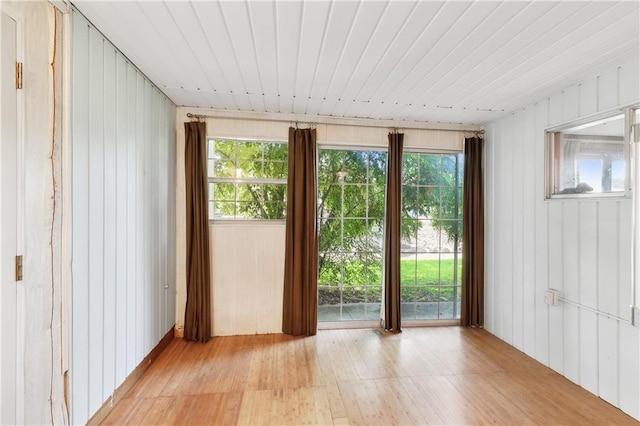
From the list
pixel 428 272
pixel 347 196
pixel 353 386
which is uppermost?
pixel 347 196

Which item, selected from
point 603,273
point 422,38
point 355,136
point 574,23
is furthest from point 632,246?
point 355,136

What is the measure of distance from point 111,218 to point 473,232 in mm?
3682

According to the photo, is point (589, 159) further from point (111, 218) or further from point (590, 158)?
point (111, 218)

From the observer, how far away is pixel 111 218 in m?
1.91

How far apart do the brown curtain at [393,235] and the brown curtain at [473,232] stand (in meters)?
0.87

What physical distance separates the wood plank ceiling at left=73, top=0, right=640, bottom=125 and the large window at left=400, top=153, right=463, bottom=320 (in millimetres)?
944

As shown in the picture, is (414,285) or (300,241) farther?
(414,285)

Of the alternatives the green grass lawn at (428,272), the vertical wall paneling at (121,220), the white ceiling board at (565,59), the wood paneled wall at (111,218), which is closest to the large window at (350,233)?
the green grass lawn at (428,272)

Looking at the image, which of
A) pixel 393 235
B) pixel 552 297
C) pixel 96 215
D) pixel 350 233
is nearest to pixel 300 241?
pixel 350 233

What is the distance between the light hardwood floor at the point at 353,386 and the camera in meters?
1.89

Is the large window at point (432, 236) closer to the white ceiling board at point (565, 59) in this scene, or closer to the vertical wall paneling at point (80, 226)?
the white ceiling board at point (565, 59)

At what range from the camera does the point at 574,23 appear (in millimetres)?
1549

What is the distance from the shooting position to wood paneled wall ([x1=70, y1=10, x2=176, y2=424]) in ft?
5.27

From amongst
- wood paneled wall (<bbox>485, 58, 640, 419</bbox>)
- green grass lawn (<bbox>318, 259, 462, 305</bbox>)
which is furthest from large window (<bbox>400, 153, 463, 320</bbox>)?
wood paneled wall (<bbox>485, 58, 640, 419</bbox>)
